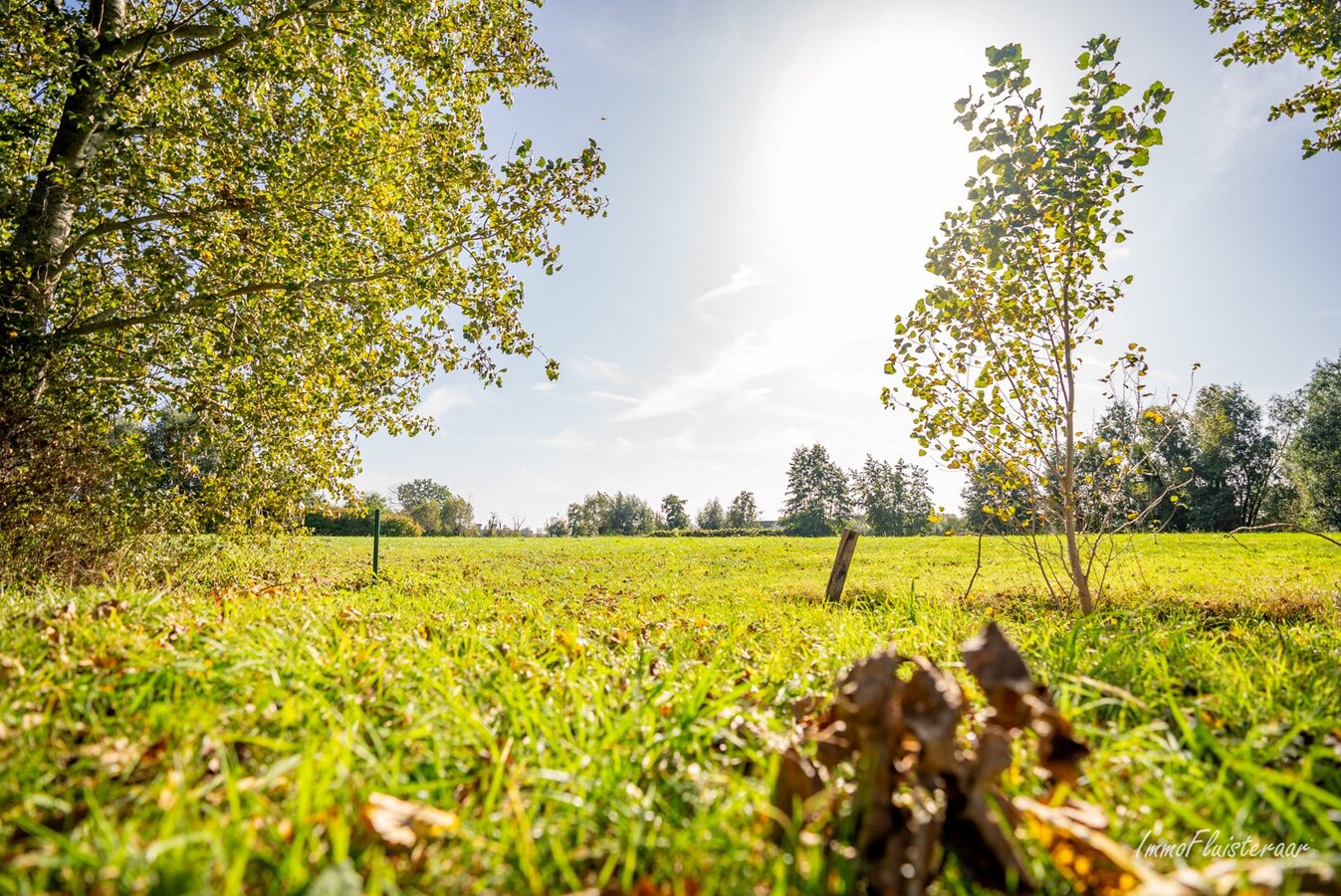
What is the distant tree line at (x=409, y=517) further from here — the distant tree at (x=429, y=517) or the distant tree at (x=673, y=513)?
the distant tree at (x=673, y=513)

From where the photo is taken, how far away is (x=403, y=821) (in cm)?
138

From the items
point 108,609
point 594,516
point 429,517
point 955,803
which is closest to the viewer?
point 955,803

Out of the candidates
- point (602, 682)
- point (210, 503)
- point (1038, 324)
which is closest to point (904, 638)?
point (602, 682)

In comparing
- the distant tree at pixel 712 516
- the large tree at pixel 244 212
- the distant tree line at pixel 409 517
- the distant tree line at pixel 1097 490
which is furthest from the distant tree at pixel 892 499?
the large tree at pixel 244 212

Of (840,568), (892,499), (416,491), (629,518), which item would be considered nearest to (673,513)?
(629,518)

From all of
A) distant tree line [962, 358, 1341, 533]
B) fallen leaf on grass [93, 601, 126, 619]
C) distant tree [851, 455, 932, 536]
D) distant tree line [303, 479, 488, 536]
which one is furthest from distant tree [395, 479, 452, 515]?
fallen leaf on grass [93, 601, 126, 619]

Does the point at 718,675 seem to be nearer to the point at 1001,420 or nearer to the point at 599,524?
the point at 1001,420

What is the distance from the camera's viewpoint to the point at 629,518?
90.5 m

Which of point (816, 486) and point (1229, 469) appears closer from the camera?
point (1229, 469)

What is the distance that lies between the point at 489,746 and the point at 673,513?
90675 mm

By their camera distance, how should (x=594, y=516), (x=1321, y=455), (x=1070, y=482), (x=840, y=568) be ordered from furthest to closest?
1. (x=594, y=516)
2. (x=1321, y=455)
3. (x=840, y=568)
4. (x=1070, y=482)

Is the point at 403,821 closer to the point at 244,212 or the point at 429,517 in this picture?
the point at 244,212

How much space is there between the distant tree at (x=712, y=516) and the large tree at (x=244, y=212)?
93519 mm

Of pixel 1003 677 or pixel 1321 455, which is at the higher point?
pixel 1321 455
